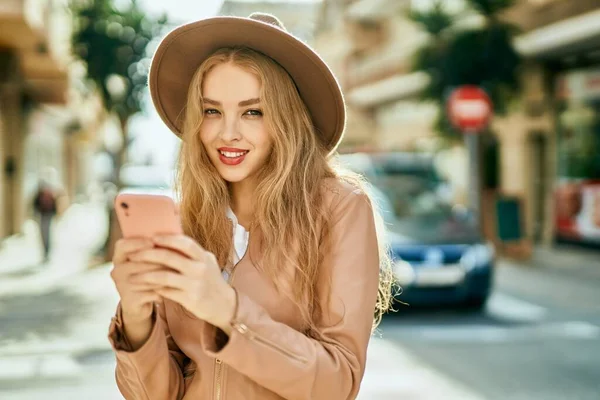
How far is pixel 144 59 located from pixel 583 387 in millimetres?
11690

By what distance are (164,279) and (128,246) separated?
0.32 feet

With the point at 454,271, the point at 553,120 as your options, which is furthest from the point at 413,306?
the point at 553,120

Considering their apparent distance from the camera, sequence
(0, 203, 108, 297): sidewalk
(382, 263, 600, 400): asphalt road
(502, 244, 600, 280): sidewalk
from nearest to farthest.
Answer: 1. (382, 263, 600, 400): asphalt road
2. (0, 203, 108, 297): sidewalk
3. (502, 244, 600, 280): sidewalk

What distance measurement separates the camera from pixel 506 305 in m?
9.92

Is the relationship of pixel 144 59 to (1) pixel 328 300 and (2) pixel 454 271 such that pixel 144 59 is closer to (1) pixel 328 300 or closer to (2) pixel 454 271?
(2) pixel 454 271

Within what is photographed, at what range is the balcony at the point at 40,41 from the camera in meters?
13.7

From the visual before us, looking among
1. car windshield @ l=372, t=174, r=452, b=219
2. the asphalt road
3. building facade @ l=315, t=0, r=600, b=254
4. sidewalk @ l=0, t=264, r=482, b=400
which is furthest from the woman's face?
building facade @ l=315, t=0, r=600, b=254

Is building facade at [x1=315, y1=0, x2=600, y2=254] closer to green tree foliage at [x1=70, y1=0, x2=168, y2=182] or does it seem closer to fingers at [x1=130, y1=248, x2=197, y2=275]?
green tree foliage at [x1=70, y1=0, x2=168, y2=182]

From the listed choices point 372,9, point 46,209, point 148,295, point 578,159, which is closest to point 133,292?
point 148,295

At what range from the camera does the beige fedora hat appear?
1.86 metres

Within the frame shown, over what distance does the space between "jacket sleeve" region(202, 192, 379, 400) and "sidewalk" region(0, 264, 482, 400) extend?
4.02 meters

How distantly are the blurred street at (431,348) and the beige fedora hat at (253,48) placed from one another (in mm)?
3883

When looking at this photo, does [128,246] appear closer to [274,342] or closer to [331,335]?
[274,342]

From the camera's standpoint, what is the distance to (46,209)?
14594mm
